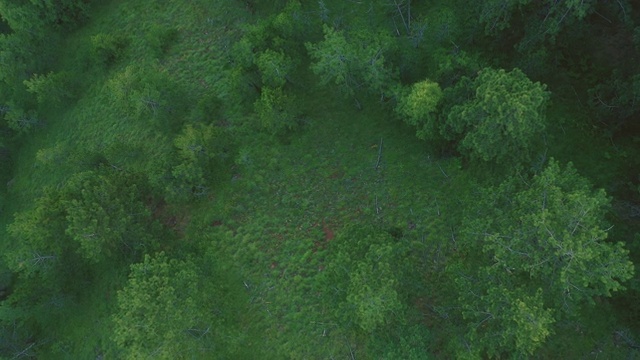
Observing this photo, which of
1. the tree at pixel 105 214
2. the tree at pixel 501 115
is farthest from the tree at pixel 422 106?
the tree at pixel 105 214

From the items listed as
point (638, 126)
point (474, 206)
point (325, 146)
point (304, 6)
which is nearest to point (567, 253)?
point (474, 206)

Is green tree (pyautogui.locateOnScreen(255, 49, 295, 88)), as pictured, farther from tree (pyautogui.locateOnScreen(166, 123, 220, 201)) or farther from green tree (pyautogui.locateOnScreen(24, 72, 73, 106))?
green tree (pyautogui.locateOnScreen(24, 72, 73, 106))

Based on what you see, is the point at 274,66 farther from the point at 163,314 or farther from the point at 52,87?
the point at 52,87

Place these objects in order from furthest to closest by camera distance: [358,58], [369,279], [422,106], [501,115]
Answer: [358,58] < [422,106] < [501,115] < [369,279]

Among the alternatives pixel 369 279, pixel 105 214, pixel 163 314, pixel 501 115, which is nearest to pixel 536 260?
pixel 501 115

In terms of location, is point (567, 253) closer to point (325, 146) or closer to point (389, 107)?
point (389, 107)

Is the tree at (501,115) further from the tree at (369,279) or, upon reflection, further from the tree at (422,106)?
the tree at (369,279)

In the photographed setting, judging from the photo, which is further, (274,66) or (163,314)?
(274,66)

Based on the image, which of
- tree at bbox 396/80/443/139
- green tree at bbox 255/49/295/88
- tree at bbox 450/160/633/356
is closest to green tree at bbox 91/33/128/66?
green tree at bbox 255/49/295/88
